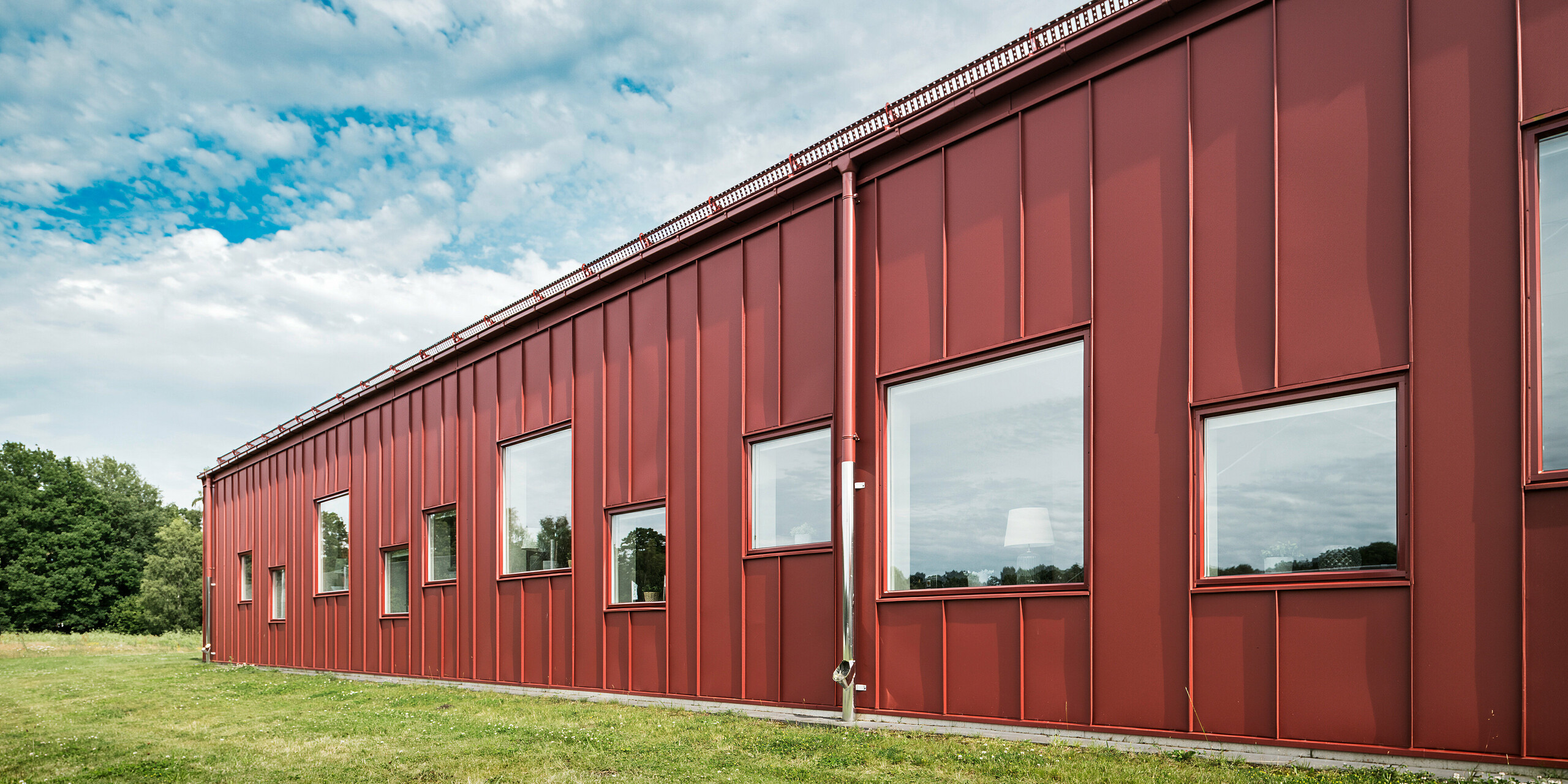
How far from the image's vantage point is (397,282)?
38594 millimetres

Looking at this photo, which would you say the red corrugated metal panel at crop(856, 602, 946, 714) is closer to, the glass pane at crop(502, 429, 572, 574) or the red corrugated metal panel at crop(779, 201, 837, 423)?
the red corrugated metal panel at crop(779, 201, 837, 423)

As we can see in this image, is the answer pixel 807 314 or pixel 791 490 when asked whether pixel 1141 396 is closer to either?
pixel 807 314

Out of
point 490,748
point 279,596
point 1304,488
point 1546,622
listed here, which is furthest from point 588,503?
point 279,596

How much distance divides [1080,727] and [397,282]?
118 feet

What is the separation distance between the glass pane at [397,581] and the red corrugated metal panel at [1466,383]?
17.3 metres

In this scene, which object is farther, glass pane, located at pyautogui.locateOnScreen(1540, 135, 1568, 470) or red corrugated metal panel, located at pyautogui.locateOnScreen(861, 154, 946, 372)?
red corrugated metal panel, located at pyautogui.locateOnScreen(861, 154, 946, 372)

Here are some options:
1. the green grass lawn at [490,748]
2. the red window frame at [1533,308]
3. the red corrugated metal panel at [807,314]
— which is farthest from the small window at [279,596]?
the red window frame at [1533,308]

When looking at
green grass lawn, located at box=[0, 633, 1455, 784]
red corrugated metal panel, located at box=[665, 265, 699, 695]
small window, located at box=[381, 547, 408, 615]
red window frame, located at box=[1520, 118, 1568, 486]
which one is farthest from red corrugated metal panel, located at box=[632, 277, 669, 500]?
red window frame, located at box=[1520, 118, 1568, 486]

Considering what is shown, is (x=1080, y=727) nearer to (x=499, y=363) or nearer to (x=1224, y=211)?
(x=1224, y=211)

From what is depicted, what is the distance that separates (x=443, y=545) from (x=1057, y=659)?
12.8 m

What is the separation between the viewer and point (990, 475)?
902cm

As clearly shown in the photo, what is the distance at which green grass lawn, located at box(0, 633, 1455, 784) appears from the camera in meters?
6.99

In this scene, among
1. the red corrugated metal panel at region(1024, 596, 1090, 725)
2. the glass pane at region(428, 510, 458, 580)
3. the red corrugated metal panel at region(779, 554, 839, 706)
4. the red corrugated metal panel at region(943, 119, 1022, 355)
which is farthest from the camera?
the glass pane at region(428, 510, 458, 580)

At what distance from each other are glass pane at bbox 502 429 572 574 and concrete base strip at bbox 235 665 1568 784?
286 cm
